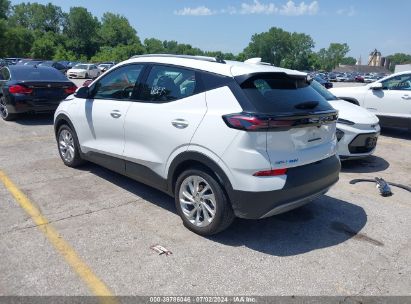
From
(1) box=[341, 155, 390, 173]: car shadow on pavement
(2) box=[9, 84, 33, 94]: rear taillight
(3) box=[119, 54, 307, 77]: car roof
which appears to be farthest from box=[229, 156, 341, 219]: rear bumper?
(2) box=[9, 84, 33, 94]: rear taillight

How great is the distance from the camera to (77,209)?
4.33 metres

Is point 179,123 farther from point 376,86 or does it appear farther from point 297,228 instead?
point 376,86

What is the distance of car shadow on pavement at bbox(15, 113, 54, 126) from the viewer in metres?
9.54

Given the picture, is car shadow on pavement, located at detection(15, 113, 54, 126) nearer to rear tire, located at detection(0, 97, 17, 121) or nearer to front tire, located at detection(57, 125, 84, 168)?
rear tire, located at detection(0, 97, 17, 121)

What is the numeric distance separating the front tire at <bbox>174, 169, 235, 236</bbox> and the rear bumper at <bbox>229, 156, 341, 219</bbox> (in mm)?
140

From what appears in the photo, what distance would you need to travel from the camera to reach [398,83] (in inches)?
356

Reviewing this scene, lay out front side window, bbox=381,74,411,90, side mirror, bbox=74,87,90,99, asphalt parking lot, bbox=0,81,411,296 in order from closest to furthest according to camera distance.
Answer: asphalt parking lot, bbox=0,81,411,296 → side mirror, bbox=74,87,90,99 → front side window, bbox=381,74,411,90

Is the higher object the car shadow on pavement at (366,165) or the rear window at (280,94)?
the rear window at (280,94)

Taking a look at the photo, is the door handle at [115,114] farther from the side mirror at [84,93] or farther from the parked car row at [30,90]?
the parked car row at [30,90]

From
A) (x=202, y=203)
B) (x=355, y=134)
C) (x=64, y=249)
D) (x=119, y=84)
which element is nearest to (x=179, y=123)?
(x=202, y=203)

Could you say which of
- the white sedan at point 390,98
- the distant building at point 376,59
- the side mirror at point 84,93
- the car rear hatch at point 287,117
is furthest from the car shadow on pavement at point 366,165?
the distant building at point 376,59

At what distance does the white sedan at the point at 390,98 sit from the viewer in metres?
8.74

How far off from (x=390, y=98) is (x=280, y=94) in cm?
653

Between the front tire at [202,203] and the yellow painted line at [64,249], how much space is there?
114 centimetres
